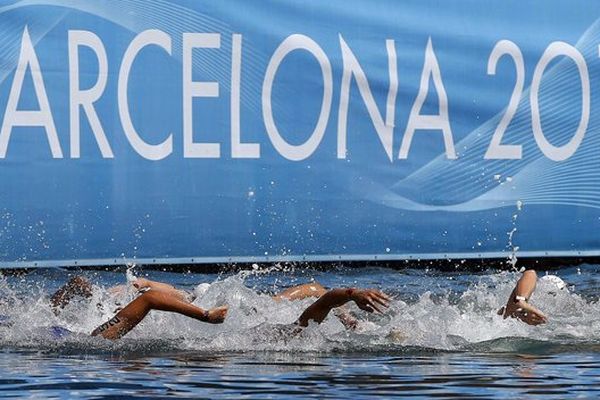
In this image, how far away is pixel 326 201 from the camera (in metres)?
14.3

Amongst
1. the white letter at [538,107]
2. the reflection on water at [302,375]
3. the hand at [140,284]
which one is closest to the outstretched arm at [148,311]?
the reflection on water at [302,375]

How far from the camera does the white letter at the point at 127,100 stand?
14086 mm

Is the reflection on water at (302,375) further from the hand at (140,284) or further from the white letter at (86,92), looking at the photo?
the white letter at (86,92)

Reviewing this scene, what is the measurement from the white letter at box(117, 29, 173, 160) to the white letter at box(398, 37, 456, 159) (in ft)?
7.51

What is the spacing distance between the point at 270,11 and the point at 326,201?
188cm

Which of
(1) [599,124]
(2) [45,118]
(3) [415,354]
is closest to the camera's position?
(3) [415,354]

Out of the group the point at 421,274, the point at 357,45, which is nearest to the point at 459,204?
the point at 421,274

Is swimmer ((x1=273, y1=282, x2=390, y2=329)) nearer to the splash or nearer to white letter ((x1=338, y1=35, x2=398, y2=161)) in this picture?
the splash

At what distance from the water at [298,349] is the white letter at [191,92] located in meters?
1.19

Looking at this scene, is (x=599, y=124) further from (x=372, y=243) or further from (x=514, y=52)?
(x=372, y=243)

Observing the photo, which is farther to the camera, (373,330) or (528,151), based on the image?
(528,151)

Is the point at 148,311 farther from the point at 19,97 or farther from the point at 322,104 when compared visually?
the point at 322,104

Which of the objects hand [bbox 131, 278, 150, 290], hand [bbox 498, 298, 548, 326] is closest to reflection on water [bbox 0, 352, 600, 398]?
→ hand [bbox 498, 298, 548, 326]

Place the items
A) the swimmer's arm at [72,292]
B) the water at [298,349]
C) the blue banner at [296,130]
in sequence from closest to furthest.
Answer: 1. the water at [298,349]
2. the swimmer's arm at [72,292]
3. the blue banner at [296,130]
